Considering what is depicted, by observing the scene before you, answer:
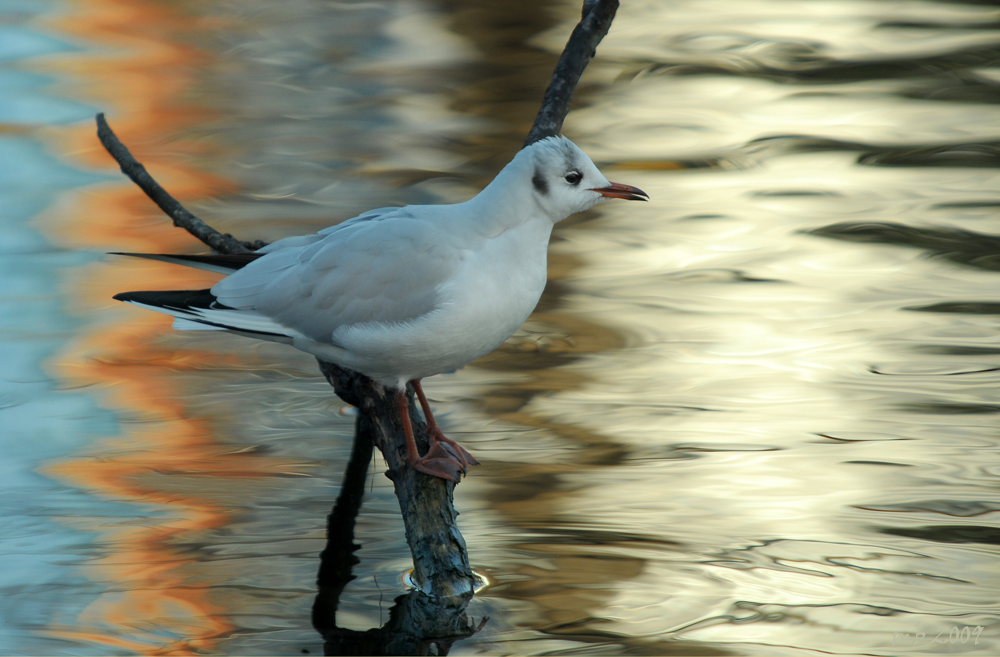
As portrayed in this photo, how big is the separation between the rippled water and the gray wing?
1019mm

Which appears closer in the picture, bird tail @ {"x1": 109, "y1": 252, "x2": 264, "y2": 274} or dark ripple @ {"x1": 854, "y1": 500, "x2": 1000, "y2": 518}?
bird tail @ {"x1": 109, "y1": 252, "x2": 264, "y2": 274}

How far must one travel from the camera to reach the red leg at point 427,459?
3.54 m

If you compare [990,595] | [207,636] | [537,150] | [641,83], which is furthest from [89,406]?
[641,83]

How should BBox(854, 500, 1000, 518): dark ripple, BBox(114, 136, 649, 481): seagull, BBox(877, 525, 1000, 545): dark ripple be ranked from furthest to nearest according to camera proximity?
BBox(854, 500, 1000, 518): dark ripple → BBox(877, 525, 1000, 545): dark ripple → BBox(114, 136, 649, 481): seagull

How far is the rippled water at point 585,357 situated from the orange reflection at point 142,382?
2cm

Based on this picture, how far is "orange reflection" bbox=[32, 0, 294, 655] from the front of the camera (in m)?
3.80

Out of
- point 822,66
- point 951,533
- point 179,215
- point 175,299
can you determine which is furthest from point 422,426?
point 822,66

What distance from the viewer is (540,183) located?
11.7ft

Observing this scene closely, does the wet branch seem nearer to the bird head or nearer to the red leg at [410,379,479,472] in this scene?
the red leg at [410,379,479,472]

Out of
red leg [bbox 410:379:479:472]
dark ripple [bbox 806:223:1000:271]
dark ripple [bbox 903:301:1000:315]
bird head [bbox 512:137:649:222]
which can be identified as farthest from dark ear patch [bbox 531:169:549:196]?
dark ripple [bbox 806:223:1000:271]

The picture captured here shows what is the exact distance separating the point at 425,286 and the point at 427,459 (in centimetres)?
59

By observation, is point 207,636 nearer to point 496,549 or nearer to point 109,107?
point 496,549

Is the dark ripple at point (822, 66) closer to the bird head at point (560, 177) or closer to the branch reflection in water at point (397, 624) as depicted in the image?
the bird head at point (560, 177)

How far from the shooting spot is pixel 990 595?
381 centimetres
